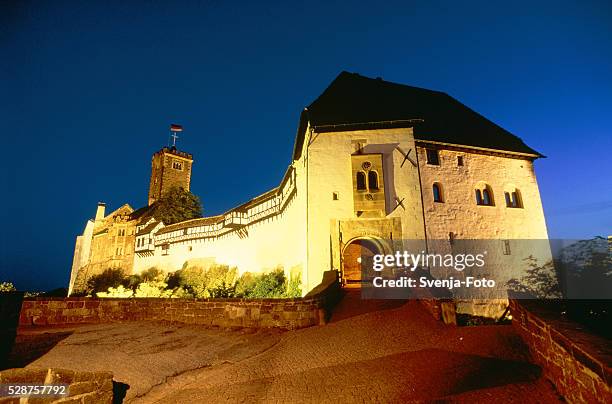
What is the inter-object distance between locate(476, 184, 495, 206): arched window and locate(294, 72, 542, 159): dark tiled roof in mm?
2404

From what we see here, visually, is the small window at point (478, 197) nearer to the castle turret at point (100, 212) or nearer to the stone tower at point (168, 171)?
the stone tower at point (168, 171)

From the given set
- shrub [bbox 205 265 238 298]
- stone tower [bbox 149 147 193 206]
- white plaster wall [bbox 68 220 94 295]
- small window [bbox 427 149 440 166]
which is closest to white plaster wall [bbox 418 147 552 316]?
small window [bbox 427 149 440 166]

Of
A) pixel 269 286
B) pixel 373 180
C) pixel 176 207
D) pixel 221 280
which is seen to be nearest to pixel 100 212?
pixel 176 207

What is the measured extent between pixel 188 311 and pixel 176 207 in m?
36.8

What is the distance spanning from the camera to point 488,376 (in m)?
4.85

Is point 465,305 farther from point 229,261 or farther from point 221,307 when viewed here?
point 229,261

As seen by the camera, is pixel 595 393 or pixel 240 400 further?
pixel 240 400

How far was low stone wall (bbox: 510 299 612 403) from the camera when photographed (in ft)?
11.7

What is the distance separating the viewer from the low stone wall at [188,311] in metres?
8.20

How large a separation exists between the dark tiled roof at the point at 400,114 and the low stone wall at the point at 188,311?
9.43 meters

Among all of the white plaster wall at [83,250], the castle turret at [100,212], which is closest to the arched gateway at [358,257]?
the castle turret at [100,212]

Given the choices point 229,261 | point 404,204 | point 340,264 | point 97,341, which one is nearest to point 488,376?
point 97,341

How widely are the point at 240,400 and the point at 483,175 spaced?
17.7m

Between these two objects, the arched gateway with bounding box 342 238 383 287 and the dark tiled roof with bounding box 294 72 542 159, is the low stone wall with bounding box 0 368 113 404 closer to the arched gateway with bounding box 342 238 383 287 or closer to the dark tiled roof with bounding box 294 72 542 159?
the arched gateway with bounding box 342 238 383 287
